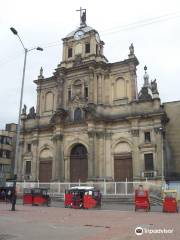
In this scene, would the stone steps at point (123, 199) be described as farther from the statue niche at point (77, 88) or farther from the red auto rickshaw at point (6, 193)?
the statue niche at point (77, 88)

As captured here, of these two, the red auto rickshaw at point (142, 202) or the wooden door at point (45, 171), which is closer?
the red auto rickshaw at point (142, 202)

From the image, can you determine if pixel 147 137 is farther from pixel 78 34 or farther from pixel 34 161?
pixel 78 34

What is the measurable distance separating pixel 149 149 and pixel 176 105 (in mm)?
8699

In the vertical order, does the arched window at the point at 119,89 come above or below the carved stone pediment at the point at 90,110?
above

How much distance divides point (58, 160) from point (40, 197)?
39.8 feet

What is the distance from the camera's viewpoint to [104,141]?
1499 inches

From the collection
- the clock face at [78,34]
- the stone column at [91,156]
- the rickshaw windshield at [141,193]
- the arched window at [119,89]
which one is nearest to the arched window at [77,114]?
the stone column at [91,156]

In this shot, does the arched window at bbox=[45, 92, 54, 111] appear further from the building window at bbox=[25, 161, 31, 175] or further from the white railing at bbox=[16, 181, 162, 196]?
the white railing at bbox=[16, 181, 162, 196]

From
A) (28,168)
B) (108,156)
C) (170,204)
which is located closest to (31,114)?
(28,168)

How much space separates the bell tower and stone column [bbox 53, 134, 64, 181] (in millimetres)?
10469

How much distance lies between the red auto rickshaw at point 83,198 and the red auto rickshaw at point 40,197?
2595 mm

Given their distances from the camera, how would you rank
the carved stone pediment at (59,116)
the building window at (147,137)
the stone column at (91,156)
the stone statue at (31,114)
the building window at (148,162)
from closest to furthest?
the building window at (148,162) → the building window at (147,137) → the stone column at (91,156) → the carved stone pediment at (59,116) → the stone statue at (31,114)

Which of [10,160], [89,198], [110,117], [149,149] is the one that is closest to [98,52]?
[110,117]

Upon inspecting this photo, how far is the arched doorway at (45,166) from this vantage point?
41125mm
